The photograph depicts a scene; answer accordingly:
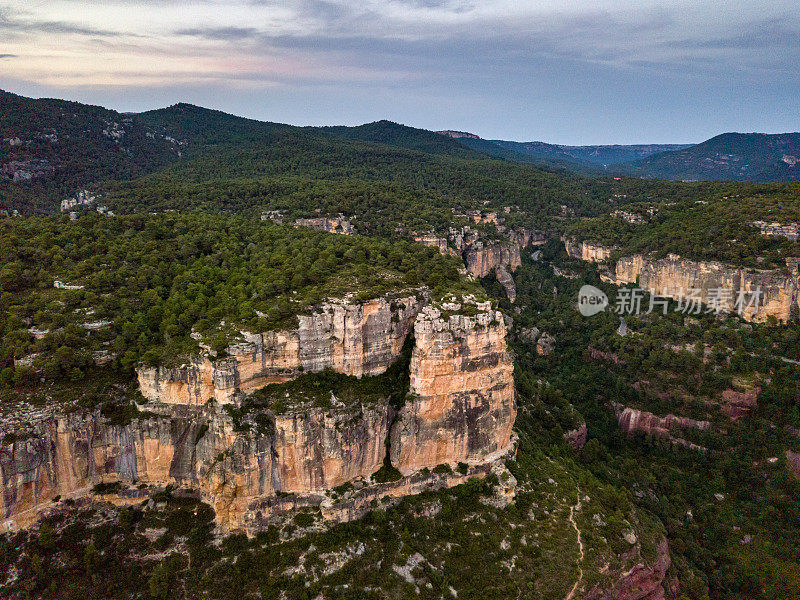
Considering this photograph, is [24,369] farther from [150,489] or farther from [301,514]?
[301,514]

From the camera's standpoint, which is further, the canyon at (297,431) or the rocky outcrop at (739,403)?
the rocky outcrop at (739,403)

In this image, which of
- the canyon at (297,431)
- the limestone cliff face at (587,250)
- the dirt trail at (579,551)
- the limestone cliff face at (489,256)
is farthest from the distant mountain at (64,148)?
the limestone cliff face at (587,250)

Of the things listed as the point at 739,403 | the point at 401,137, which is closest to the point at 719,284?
the point at 739,403

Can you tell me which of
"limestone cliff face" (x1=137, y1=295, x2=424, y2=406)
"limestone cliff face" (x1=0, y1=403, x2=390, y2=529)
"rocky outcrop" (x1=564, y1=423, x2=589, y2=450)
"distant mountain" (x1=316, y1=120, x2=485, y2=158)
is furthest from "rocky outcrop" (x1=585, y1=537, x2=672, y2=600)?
"distant mountain" (x1=316, y1=120, x2=485, y2=158)

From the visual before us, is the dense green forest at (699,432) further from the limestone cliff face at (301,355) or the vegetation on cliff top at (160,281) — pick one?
the vegetation on cliff top at (160,281)

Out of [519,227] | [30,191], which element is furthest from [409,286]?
[30,191]

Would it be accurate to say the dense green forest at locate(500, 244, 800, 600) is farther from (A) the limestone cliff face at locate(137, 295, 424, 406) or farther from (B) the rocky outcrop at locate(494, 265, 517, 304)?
(A) the limestone cliff face at locate(137, 295, 424, 406)
